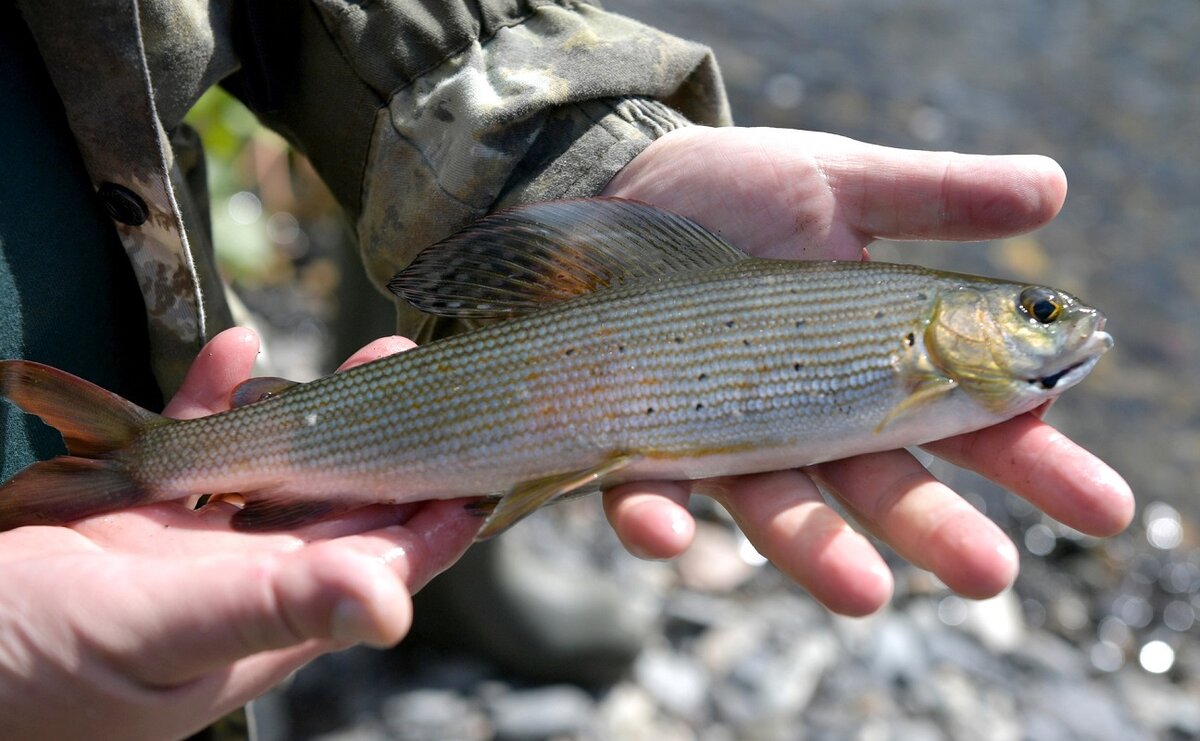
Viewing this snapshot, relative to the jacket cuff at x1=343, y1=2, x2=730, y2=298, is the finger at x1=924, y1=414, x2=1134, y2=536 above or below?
below

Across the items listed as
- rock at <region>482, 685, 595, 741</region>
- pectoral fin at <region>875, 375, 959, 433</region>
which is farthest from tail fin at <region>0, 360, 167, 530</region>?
rock at <region>482, 685, 595, 741</region>

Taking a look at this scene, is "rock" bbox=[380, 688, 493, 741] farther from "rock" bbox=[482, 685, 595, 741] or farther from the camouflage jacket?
the camouflage jacket

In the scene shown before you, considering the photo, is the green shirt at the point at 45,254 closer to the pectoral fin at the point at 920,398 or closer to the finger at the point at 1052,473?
the pectoral fin at the point at 920,398

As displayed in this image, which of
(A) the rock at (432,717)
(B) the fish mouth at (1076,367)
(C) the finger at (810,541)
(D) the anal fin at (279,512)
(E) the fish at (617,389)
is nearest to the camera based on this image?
(C) the finger at (810,541)

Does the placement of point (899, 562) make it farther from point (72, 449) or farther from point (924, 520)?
point (72, 449)

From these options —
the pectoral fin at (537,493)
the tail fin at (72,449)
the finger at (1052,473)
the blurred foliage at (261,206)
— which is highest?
the tail fin at (72,449)

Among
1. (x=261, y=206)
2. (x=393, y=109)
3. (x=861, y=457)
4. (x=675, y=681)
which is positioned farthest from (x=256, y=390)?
(x=261, y=206)

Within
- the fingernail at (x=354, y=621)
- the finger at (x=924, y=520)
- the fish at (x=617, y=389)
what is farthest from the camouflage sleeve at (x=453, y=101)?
the fingernail at (x=354, y=621)

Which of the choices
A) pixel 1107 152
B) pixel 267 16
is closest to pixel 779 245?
pixel 267 16
